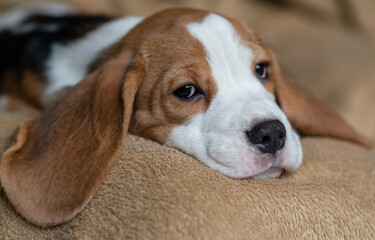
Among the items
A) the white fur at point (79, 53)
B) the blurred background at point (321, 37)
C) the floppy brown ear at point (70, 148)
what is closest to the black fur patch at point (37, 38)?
the white fur at point (79, 53)

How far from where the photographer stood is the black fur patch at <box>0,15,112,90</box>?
3113mm

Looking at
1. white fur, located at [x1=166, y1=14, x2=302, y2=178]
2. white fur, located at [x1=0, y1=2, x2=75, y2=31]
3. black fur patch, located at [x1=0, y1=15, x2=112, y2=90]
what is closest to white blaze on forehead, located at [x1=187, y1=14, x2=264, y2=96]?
white fur, located at [x1=166, y1=14, x2=302, y2=178]

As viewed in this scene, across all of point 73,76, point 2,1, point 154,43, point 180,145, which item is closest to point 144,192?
point 180,145

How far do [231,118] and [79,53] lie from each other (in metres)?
1.21

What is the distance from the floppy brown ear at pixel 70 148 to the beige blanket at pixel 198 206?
55mm

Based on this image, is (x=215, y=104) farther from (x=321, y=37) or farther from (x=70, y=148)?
(x=321, y=37)

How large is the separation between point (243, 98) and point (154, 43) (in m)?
0.51

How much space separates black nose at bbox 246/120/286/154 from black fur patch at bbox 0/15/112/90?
149cm

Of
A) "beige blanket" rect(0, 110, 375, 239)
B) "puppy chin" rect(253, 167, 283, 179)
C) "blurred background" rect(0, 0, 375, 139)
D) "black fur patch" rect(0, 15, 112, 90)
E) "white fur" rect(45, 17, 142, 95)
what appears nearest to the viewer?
"beige blanket" rect(0, 110, 375, 239)

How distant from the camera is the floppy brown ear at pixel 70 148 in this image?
1943 mm

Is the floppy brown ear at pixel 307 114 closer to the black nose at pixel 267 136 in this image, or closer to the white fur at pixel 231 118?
the white fur at pixel 231 118

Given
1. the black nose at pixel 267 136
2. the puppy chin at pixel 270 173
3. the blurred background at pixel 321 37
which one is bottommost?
the blurred background at pixel 321 37

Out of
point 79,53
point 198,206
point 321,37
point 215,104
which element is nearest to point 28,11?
point 79,53

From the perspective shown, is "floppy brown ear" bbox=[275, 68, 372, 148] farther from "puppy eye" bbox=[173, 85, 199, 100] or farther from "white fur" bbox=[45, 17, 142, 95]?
"white fur" bbox=[45, 17, 142, 95]
